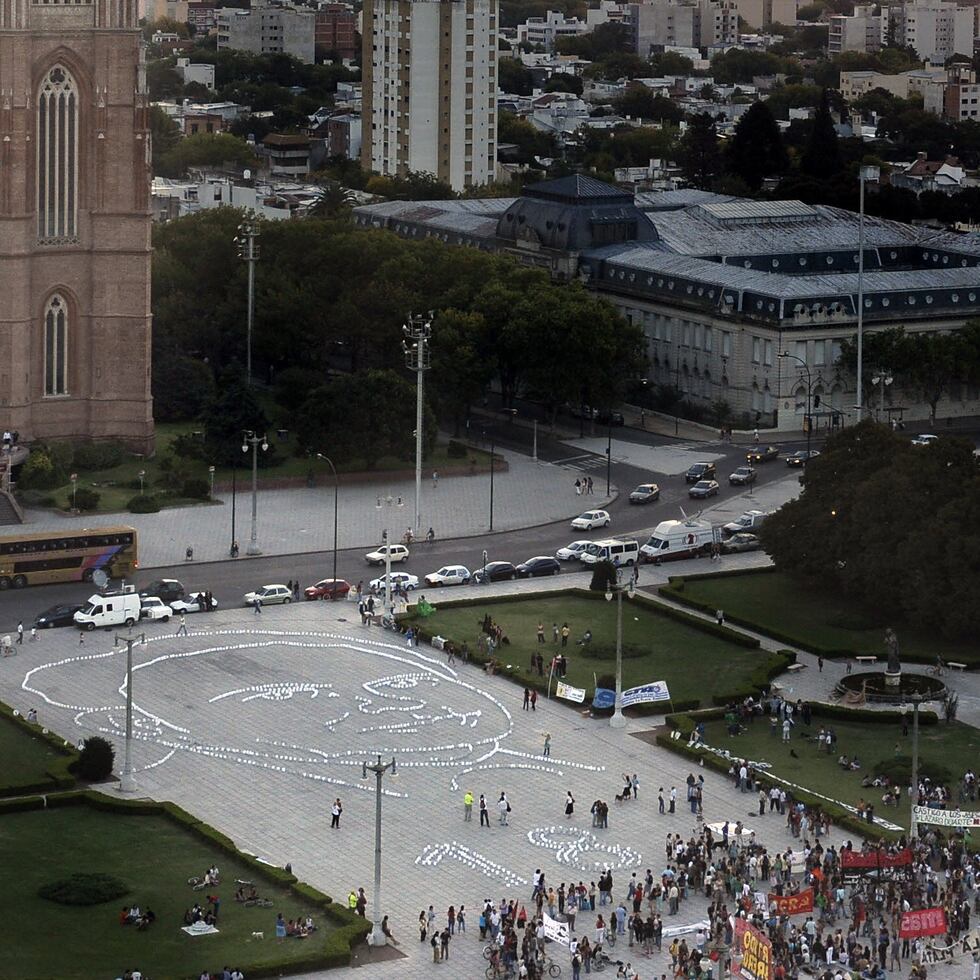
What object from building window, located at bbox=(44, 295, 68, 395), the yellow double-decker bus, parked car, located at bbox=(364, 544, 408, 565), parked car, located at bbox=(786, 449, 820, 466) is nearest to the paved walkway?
the yellow double-decker bus

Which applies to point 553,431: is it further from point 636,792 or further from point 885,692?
point 636,792

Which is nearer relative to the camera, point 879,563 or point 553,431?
point 879,563

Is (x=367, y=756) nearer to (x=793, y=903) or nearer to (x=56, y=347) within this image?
(x=793, y=903)

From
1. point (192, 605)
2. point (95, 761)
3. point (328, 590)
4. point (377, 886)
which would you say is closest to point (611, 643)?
point (328, 590)

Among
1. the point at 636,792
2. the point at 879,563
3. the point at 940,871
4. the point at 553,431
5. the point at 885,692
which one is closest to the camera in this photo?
the point at 940,871

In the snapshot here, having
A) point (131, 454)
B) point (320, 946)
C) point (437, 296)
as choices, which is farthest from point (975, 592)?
point (437, 296)

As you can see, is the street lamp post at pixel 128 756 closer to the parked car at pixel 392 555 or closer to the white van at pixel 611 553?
the parked car at pixel 392 555

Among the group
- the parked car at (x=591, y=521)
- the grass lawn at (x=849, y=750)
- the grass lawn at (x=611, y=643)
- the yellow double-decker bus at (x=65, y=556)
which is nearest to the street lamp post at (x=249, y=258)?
the parked car at (x=591, y=521)
